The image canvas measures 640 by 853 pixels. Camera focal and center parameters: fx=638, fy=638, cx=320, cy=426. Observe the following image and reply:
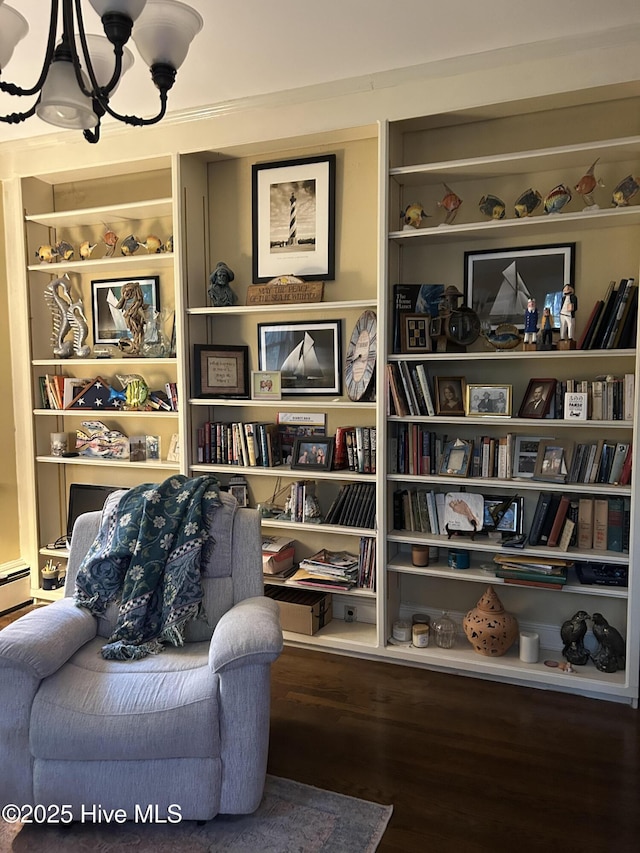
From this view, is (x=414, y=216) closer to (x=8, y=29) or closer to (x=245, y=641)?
(x=8, y=29)

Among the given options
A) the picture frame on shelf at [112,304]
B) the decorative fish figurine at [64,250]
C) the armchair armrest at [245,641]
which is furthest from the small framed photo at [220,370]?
the armchair armrest at [245,641]

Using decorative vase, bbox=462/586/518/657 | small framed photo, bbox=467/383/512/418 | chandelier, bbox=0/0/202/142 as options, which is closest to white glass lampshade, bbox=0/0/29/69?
chandelier, bbox=0/0/202/142

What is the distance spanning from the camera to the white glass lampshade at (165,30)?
5.37 ft

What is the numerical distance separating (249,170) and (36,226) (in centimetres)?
143

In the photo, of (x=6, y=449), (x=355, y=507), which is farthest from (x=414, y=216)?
(x=6, y=449)

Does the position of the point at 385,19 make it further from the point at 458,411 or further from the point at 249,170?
the point at 458,411

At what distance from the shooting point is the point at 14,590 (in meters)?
3.87

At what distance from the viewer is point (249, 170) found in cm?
351

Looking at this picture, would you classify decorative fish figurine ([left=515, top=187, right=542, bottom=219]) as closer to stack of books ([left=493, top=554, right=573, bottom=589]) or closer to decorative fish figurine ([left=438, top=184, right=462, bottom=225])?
decorative fish figurine ([left=438, top=184, right=462, bottom=225])

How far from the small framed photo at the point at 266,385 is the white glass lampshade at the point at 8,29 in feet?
6.34

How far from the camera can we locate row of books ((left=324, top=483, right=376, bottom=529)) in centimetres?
318

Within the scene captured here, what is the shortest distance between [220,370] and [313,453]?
0.71 metres

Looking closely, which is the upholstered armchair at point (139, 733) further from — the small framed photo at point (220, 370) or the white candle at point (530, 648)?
the small framed photo at point (220, 370)

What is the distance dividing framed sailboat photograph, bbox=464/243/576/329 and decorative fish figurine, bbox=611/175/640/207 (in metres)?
0.29
